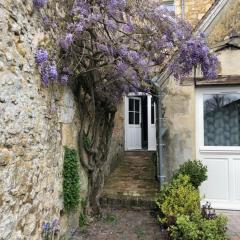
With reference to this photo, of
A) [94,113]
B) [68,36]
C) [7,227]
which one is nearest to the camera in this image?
[7,227]

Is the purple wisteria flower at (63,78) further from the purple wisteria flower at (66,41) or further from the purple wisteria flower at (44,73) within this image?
the purple wisteria flower at (44,73)

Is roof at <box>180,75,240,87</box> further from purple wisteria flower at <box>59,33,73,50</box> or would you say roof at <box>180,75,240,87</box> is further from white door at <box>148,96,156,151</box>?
white door at <box>148,96,156,151</box>

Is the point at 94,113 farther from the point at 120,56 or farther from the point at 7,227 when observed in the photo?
the point at 7,227

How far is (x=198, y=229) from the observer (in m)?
4.89

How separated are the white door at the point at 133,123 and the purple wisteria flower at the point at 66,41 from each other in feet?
24.9

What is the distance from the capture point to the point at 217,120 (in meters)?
7.56

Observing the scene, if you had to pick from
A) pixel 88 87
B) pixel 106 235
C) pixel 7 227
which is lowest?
pixel 106 235

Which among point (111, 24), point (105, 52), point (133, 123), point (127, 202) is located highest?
point (111, 24)

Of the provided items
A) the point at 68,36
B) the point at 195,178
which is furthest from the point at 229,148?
the point at 68,36

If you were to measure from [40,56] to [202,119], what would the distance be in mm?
4520

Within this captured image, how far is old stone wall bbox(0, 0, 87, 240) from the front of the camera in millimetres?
3410

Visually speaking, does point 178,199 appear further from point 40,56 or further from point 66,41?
point 40,56

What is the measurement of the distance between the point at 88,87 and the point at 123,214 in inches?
112

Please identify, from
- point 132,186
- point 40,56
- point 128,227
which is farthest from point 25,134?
point 132,186
